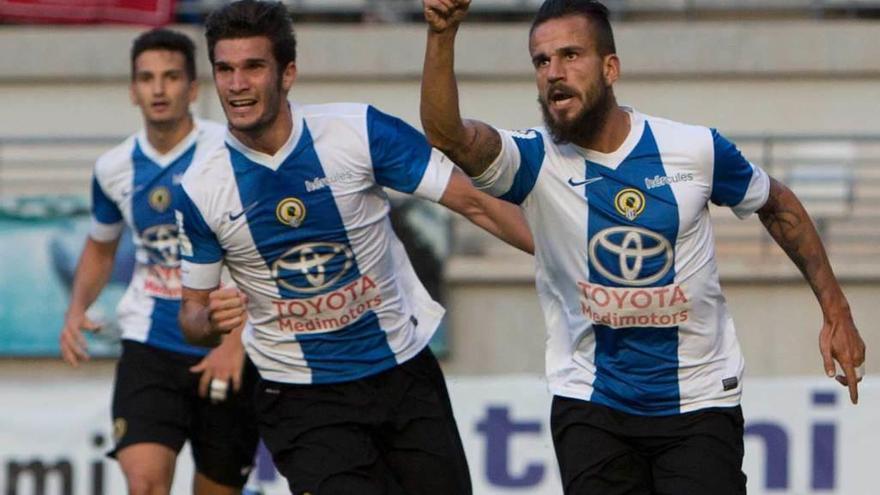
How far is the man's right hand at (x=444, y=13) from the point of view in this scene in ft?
15.9

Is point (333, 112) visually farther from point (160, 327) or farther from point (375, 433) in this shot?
point (160, 327)

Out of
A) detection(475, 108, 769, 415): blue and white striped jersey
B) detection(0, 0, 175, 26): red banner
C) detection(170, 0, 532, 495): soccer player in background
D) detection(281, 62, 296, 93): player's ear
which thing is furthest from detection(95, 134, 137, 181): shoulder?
detection(0, 0, 175, 26): red banner

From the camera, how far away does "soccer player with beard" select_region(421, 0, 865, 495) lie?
545 cm

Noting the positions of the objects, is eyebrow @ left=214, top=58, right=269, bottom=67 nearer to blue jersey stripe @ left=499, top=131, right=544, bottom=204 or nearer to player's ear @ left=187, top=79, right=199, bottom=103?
blue jersey stripe @ left=499, top=131, right=544, bottom=204

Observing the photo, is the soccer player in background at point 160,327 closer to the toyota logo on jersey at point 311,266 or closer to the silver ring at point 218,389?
the silver ring at point 218,389

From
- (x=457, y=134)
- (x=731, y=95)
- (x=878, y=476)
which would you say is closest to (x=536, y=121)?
(x=731, y=95)

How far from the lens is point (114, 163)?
25.3ft

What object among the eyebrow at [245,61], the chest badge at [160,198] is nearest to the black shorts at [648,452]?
the eyebrow at [245,61]

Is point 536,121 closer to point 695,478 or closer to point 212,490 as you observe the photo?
point 212,490

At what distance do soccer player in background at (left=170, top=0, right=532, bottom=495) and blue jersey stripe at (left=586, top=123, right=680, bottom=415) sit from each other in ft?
1.80

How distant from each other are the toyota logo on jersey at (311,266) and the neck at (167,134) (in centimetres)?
173

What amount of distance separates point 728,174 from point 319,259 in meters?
1.44

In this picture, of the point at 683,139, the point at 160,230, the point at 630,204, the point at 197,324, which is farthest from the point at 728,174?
the point at 160,230

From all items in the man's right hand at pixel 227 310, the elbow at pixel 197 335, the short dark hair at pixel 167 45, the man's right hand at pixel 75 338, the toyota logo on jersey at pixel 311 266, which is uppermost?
the short dark hair at pixel 167 45
